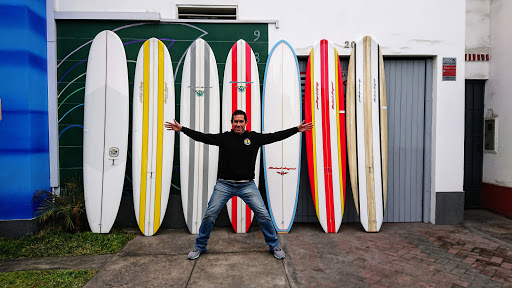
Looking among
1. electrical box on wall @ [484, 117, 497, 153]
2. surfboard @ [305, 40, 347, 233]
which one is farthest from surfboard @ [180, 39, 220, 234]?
electrical box on wall @ [484, 117, 497, 153]

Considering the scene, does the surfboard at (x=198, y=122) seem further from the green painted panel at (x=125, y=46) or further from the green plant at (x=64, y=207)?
the green plant at (x=64, y=207)

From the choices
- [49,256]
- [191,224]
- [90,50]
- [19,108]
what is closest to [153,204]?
[191,224]

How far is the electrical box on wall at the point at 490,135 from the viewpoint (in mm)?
4352

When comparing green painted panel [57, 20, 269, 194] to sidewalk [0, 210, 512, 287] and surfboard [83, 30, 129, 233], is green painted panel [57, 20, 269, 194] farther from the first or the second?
sidewalk [0, 210, 512, 287]

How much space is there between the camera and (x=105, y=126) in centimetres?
353

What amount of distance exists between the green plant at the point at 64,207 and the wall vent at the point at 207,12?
8.62 ft

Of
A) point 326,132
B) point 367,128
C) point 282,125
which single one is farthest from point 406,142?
point 282,125

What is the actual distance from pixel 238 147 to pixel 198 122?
989mm

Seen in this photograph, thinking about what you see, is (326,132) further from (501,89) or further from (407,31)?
(501,89)

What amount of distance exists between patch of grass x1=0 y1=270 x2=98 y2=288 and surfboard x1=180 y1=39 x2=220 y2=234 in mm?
1270

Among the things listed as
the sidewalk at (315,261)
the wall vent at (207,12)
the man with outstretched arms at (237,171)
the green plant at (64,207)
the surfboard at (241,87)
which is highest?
the wall vent at (207,12)

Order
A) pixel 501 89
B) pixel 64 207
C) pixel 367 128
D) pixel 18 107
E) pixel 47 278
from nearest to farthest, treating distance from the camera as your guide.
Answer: pixel 47 278 → pixel 18 107 → pixel 64 207 → pixel 367 128 → pixel 501 89

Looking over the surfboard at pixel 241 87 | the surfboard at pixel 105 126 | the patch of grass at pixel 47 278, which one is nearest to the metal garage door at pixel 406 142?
the surfboard at pixel 241 87

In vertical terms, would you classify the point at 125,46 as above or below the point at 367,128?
above
